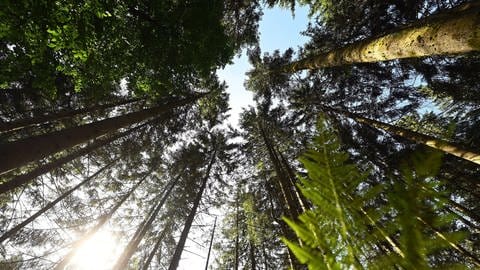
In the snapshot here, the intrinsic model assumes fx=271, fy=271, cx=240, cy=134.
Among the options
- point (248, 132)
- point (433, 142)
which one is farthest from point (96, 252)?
point (433, 142)

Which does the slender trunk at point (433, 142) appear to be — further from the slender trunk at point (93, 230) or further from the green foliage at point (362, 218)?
the slender trunk at point (93, 230)

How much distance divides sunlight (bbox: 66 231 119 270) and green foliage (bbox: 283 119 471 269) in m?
16.9

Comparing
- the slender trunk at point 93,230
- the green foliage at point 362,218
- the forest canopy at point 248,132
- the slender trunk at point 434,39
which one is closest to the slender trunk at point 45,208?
A: the forest canopy at point 248,132

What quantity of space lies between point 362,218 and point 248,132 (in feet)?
59.1

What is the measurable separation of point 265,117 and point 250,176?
3959 mm

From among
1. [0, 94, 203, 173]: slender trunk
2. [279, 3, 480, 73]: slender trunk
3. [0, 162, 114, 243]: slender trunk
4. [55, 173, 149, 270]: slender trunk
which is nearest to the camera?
[279, 3, 480, 73]: slender trunk

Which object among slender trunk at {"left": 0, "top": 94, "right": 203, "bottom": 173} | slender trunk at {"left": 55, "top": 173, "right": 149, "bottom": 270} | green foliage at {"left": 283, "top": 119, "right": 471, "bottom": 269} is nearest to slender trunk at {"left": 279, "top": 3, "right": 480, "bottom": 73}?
green foliage at {"left": 283, "top": 119, "right": 471, "bottom": 269}

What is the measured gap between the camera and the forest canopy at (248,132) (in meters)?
0.75

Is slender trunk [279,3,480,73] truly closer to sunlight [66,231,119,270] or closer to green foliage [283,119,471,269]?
green foliage [283,119,471,269]

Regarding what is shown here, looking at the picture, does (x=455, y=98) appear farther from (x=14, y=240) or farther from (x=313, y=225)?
(x=14, y=240)

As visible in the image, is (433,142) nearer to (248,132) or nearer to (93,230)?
(248,132)

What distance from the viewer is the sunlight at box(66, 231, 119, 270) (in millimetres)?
14470

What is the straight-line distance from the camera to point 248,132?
18797 millimetres

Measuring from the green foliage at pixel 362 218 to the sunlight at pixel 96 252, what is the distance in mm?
16903
